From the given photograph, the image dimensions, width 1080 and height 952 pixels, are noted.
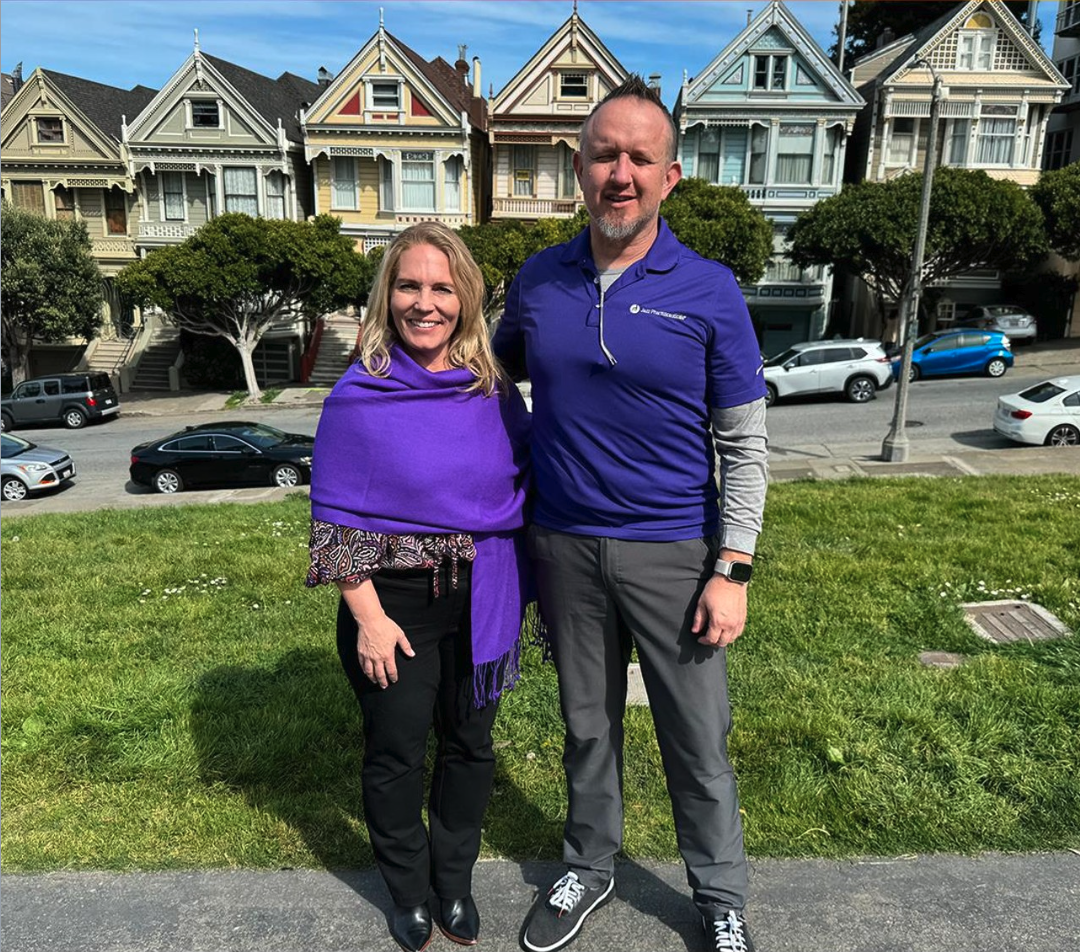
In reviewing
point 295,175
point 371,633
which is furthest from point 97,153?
point 371,633

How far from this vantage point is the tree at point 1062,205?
28.2m

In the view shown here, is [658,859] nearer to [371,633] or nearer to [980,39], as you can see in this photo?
[371,633]

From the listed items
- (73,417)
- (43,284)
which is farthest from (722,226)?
(43,284)

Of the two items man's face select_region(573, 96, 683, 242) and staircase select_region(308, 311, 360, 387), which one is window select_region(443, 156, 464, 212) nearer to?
staircase select_region(308, 311, 360, 387)

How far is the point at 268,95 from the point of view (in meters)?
35.8

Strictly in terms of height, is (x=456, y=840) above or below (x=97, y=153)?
below

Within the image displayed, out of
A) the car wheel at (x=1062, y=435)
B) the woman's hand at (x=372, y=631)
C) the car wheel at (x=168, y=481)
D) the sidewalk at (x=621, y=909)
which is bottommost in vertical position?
the car wheel at (x=168, y=481)

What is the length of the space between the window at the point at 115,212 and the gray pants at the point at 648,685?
124ft

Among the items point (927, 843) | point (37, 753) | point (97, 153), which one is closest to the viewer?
point (927, 843)

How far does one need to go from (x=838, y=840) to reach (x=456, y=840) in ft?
4.94

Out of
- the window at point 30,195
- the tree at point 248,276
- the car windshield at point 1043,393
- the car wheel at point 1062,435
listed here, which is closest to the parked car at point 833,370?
the car windshield at point 1043,393

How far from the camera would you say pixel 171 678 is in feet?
16.4

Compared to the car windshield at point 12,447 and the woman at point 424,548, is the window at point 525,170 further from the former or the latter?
the woman at point 424,548

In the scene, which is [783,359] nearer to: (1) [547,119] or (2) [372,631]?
(1) [547,119]
